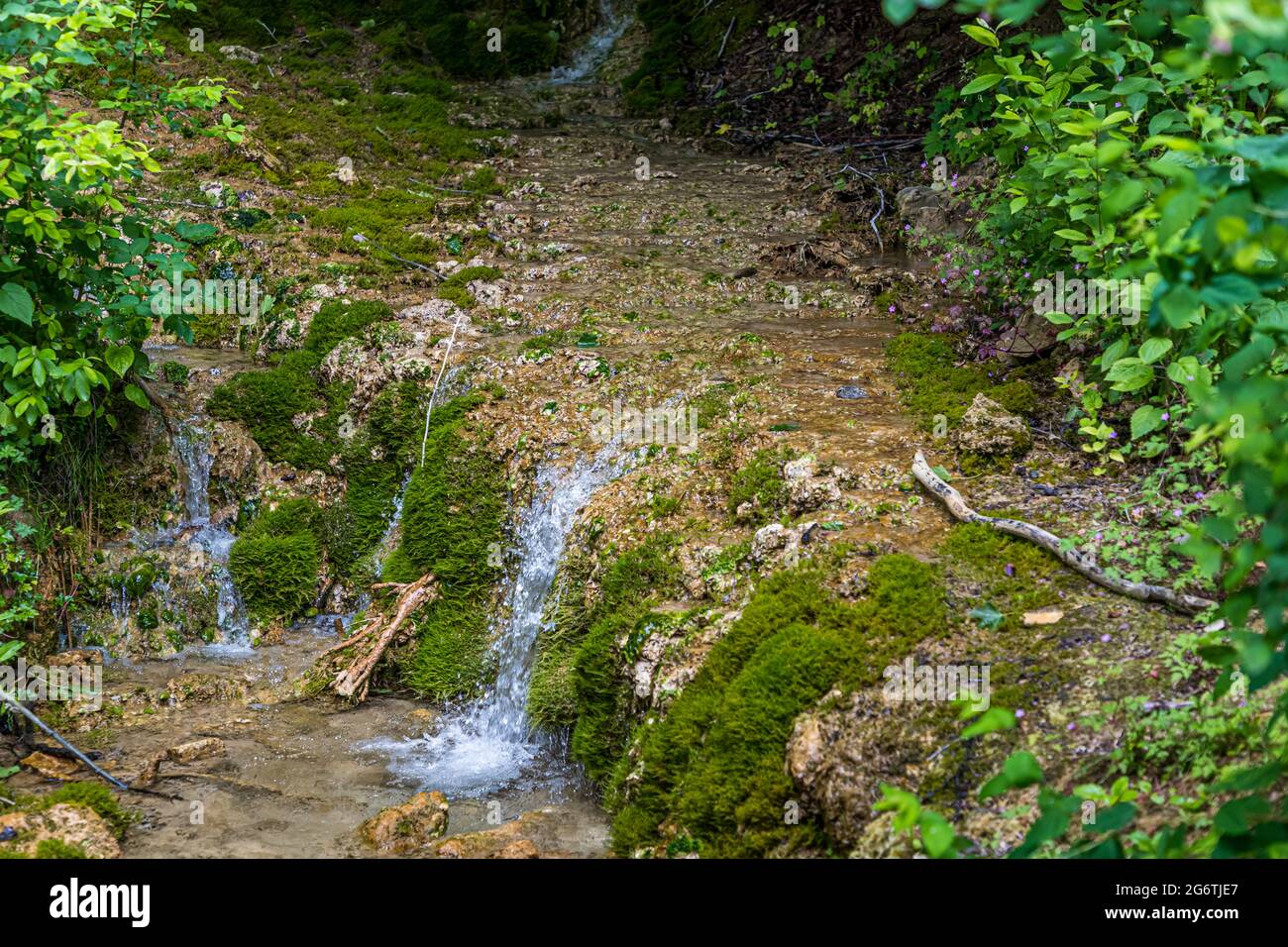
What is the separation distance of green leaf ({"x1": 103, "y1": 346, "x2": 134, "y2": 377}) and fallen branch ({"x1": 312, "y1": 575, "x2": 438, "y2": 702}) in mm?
2256

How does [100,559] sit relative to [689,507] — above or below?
below

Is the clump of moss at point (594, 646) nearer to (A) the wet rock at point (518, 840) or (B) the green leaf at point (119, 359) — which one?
(A) the wet rock at point (518, 840)

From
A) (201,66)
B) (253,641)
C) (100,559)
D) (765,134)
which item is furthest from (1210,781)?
(201,66)

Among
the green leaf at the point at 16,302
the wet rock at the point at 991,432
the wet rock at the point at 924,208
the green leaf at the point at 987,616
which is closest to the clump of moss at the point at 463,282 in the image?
the green leaf at the point at 16,302

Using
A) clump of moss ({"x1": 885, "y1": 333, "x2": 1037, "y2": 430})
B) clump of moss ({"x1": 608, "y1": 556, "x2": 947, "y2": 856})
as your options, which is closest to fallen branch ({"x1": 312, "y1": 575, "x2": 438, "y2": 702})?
clump of moss ({"x1": 608, "y1": 556, "x2": 947, "y2": 856})

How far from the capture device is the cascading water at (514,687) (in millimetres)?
6043

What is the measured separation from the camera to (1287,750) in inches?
97.9

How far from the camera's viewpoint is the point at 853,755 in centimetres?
414

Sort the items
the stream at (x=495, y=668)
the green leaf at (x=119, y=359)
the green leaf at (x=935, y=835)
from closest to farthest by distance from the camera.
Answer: the green leaf at (x=935, y=835), the stream at (x=495, y=668), the green leaf at (x=119, y=359)

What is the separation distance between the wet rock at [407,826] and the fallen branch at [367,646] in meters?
1.65
